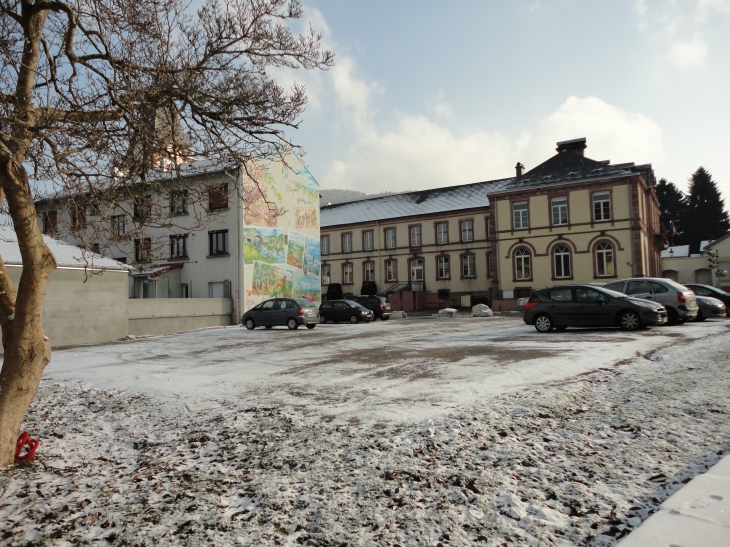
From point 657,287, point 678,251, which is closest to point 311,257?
point 657,287

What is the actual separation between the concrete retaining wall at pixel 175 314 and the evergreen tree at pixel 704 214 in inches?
2944

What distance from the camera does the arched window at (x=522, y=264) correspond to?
4006 cm

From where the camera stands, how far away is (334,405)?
281 inches

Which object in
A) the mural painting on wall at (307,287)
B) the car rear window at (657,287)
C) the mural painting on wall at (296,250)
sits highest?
the mural painting on wall at (296,250)

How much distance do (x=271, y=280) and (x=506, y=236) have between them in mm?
19103

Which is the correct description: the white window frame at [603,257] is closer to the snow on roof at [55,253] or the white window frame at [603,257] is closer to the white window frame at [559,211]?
the white window frame at [559,211]

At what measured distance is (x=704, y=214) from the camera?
3120 inches

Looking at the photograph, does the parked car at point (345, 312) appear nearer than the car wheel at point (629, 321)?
No

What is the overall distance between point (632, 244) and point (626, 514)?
121 feet

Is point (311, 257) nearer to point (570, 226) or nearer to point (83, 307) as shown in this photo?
point (83, 307)

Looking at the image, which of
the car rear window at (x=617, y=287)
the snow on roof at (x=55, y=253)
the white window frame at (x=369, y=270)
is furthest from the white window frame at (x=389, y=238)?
the car rear window at (x=617, y=287)

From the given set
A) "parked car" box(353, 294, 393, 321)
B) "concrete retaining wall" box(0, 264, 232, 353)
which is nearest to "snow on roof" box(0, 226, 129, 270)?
"concrete retaining wall" box(0, 264, 232, 353)

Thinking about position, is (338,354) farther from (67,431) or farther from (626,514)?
(626,514)

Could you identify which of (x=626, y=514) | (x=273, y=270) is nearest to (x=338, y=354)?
(x=626, y=514)
